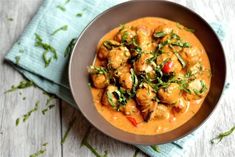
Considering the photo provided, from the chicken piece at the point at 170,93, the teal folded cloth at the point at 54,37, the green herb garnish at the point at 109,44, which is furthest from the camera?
the teal folded cloth at the point at 54,37

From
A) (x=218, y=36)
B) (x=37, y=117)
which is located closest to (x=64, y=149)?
(x=37, y=117)

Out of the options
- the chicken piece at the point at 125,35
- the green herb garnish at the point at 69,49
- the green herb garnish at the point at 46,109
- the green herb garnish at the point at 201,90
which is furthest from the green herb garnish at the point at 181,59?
the green herb garnish at the point at 46,109

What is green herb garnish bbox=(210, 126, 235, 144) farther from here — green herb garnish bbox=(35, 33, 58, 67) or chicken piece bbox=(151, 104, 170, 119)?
green herb garnish bbox=(35, 33, 58, 67)

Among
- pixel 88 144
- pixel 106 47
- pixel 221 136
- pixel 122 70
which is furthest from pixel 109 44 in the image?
pixel 221 136

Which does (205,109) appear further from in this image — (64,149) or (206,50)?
(64,149)

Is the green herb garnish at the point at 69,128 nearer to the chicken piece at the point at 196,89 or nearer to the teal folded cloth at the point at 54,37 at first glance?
the teal folded cloth at the point at 54,37

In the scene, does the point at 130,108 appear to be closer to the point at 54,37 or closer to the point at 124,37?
the point at 124,37

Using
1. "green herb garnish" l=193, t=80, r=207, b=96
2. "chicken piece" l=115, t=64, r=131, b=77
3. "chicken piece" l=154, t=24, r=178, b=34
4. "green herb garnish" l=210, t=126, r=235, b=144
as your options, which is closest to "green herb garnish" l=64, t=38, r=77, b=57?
"chicken piece" l=115, t=64, r=131, b=77

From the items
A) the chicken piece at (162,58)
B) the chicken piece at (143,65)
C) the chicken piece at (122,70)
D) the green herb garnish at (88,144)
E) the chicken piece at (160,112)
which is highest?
the chicken piece at (162,58)
